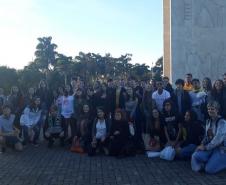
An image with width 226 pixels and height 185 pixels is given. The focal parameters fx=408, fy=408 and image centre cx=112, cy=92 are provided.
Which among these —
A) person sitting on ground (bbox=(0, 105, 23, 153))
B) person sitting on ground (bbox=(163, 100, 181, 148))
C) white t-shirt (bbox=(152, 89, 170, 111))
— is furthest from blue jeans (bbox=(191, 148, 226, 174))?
person sitting on ground (bbox=(0, 105, 23, 153))

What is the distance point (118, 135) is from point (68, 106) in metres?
2.37

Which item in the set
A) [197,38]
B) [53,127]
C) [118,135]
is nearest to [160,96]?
[118,135]

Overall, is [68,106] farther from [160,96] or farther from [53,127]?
[160,96]

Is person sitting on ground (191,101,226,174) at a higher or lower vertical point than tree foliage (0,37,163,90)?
lower

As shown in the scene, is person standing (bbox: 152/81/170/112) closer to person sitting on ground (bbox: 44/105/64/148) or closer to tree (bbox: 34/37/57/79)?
person sitting on ground (bbox: 44/105/64/148)

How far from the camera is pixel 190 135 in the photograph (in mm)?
9266

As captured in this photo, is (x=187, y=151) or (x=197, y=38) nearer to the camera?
(x=187, y=151)

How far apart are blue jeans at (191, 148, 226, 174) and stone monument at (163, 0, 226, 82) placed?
11.7m

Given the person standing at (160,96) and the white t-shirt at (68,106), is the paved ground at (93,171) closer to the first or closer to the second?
the white t-shirt at (68,106)

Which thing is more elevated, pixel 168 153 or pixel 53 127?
pixel 53 127

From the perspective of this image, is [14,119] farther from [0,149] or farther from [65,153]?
[65,153]

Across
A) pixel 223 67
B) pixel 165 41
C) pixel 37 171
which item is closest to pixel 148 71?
pixel 165 41

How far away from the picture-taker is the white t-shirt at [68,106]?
1184 centimetres

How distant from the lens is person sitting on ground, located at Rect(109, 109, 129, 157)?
9977mm
